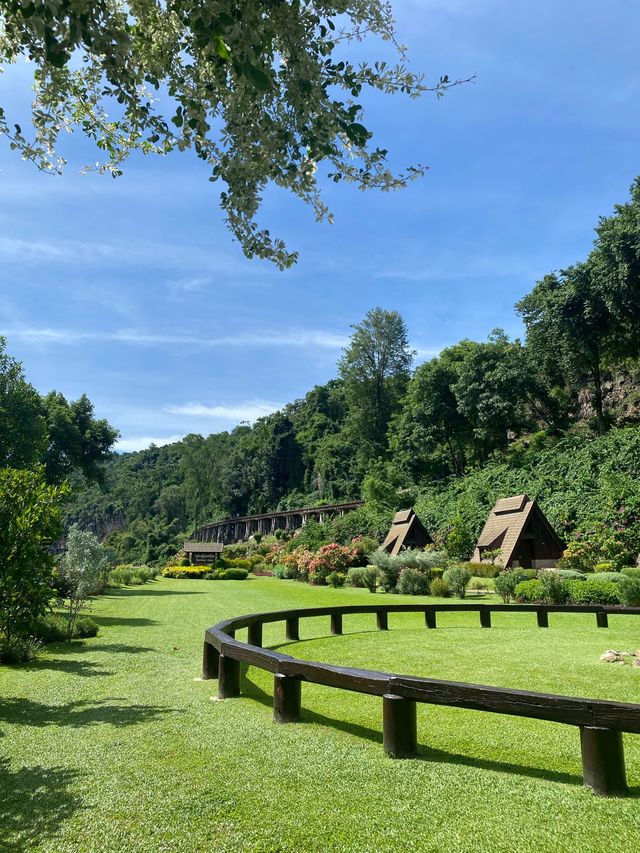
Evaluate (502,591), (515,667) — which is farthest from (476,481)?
(515,667)

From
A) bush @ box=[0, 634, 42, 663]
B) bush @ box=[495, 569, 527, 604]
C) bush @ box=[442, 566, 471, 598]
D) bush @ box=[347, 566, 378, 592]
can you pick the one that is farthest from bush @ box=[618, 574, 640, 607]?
bush @ box=[0, 634, 42, 663]

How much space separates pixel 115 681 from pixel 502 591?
47.7ft

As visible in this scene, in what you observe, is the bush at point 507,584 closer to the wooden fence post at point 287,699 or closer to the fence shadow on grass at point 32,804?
the wooden fence post at point 287,699

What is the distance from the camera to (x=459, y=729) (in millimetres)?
5133

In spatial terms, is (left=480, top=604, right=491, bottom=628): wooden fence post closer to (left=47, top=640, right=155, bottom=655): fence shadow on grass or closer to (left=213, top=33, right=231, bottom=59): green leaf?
(left=47, top=640, right=155, bottom=655): fence shadow on grass

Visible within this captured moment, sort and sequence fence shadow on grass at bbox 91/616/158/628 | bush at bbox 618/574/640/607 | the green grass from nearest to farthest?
1. the green grass
2. fence shadow on grass at bbox 91/616/158/628
3. bush at bbox 618/574/640/607

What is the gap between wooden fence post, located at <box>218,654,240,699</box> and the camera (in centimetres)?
646

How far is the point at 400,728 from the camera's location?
4.39 m

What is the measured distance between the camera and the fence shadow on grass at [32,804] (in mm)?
3224

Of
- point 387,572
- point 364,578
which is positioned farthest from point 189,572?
point 387,572

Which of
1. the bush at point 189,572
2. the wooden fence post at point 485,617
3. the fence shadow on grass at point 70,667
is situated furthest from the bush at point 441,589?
the bush at point 189,572

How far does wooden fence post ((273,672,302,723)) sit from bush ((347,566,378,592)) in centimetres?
1980

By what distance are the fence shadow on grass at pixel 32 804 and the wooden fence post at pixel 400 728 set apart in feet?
7.47

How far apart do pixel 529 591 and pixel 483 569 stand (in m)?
9.63
